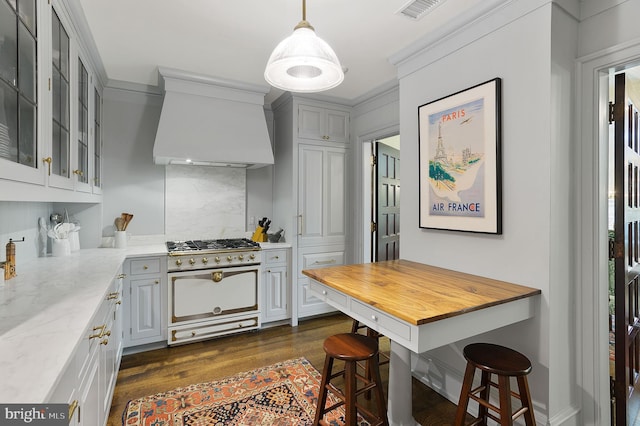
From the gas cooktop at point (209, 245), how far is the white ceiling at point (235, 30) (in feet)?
5.54

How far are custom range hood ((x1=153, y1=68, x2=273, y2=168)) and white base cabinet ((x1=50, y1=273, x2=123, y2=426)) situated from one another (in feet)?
5.03

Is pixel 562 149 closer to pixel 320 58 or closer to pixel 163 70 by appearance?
pixel 320 58

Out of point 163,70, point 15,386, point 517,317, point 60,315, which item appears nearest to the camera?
point 15,386

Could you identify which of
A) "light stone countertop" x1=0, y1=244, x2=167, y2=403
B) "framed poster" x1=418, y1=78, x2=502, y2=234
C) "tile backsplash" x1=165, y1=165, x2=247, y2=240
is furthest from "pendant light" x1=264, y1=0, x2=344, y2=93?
"tile backsplash" x1=165, y1=165, x2=247, y2=240

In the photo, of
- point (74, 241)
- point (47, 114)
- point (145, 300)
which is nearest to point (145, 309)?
point (145, 300)

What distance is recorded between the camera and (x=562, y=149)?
5.80 feet

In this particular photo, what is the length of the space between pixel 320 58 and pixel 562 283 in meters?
1.77

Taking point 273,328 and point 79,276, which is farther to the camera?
point 273,328

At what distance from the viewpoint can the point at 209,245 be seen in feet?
11.0

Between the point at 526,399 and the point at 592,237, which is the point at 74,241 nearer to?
the point at 526,399

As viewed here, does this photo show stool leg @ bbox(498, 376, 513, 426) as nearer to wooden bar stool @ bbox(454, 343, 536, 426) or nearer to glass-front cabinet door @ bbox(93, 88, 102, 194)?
wooden bar stool @ bbox(454, 343, 536, 426)

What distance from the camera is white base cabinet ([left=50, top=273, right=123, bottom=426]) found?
3.51 feet

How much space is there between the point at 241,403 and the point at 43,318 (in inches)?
55.9

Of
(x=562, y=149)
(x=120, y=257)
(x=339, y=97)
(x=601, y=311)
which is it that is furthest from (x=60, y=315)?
(x=339, y=97)
